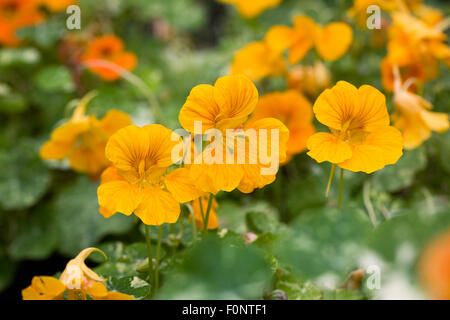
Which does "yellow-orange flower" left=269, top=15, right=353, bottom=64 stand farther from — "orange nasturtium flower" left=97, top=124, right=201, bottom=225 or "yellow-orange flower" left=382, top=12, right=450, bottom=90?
"orange nasturtium flower" left=97, top=124, right=201, bottom=225

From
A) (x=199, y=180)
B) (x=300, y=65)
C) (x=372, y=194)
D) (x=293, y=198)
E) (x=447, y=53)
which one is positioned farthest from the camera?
(x=300, y=65)

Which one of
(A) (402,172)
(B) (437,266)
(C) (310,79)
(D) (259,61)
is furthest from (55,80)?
(B) (437,266)

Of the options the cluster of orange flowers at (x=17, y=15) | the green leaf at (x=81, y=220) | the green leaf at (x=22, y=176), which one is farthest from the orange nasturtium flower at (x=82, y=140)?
the cluster of orange flowers at (x=17, y=15)

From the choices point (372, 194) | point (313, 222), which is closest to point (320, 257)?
point (313, 222)

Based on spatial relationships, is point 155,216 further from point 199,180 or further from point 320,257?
point 320,257

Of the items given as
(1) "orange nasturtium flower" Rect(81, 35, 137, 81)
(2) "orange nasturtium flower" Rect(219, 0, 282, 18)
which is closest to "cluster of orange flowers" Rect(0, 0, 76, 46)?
(1) "orange nasturtium flower" Rect(81, 35, 137, 81)

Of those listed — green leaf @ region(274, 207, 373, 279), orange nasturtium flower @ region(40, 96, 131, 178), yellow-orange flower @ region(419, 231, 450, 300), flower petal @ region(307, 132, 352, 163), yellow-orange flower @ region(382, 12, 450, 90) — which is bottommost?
yellow-orange flower @ region(419, 231, 450, 300)
